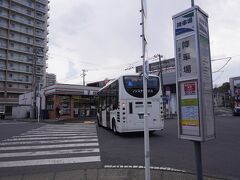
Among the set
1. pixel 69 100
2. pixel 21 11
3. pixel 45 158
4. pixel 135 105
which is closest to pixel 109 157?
pixel 45 158

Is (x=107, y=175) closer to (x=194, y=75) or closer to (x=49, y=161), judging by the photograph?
(x=49, y=161)

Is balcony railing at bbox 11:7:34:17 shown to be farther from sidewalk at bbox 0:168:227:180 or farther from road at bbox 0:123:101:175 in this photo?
sidewalk at bbox 0:168:227:180

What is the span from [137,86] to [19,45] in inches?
2785

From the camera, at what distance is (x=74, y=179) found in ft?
19.2

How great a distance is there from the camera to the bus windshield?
45.1ft

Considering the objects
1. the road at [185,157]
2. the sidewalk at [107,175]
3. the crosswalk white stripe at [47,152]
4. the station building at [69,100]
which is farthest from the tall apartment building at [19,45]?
the sidewalk at [107,175]

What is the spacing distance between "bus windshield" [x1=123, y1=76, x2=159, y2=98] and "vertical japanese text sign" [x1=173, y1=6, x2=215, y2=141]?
9.14 meters

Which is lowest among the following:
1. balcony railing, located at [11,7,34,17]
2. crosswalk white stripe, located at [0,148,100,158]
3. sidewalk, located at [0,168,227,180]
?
sidewalk, located at [0,168,227,180]

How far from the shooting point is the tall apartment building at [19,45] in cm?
7275

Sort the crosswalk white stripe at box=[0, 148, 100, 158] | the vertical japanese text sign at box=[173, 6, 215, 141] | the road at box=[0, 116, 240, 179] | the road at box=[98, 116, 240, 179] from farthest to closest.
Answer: the crosswalk white stripe at box=[0, 148, 100, 158]
the road at box=[0, 116, 240, 179]
the road at box=[98, 116, 240, 179]
the vertical japanese text sign at box=[173, 6, 215, 141]

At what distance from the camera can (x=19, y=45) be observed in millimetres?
77125

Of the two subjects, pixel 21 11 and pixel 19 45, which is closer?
pixel 19 45

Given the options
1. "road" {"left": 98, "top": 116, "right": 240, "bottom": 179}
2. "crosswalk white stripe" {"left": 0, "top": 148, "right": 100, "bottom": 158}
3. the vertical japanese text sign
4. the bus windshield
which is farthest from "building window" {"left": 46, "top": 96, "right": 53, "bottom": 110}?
the vertical japanese text sign

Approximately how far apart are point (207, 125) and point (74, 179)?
10.3ft
